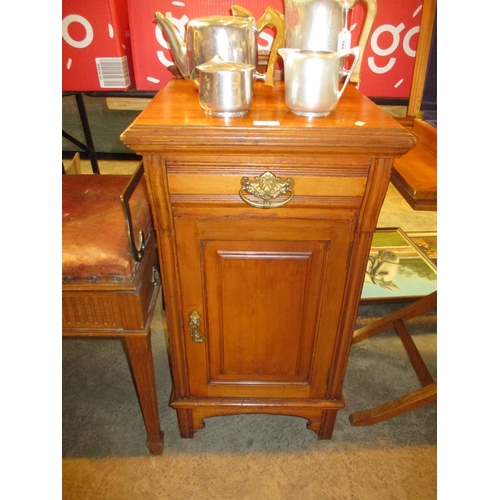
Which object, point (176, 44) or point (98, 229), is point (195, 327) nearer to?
point (98, 229)

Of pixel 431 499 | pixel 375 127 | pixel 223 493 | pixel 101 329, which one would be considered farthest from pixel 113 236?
pixel 431 499

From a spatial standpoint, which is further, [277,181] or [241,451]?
[241,451]

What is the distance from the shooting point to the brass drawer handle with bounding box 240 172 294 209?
0.75 meters

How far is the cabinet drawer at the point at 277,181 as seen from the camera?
0.75m

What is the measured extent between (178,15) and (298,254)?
871mm

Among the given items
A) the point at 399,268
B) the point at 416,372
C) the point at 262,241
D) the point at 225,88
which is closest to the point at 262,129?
the point at 225,88

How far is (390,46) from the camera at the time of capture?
1273mm

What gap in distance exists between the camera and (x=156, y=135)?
683 millimetres

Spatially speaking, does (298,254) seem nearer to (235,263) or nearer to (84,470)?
(235,263)

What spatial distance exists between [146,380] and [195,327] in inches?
8.3

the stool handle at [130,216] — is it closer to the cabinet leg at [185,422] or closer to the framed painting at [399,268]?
the cabinet leg at [185,422]

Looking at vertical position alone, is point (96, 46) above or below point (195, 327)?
above

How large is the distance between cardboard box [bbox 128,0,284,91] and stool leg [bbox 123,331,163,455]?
869mm

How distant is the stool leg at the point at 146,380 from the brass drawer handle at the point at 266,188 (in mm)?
437
